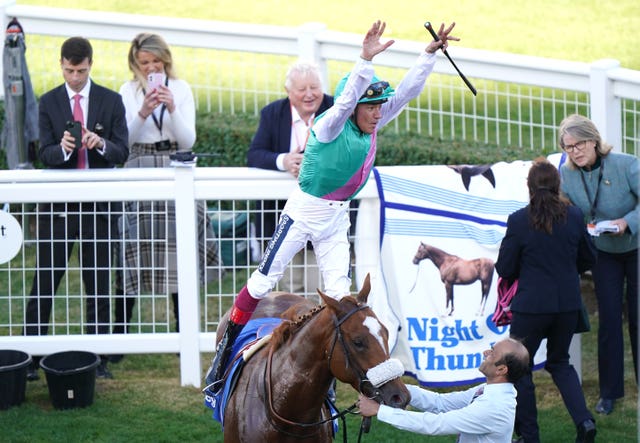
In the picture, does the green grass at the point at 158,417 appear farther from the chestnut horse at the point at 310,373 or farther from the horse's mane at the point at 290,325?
the horse's mane at the point at 290,325

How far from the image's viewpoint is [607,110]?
841cm

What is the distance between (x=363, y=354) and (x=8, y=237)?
3418 mm

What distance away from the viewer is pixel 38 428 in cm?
702

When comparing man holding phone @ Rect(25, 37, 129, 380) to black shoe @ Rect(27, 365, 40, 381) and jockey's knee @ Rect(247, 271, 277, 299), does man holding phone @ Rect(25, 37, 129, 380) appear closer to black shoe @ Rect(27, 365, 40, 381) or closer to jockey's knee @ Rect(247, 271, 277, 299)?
black shoe @ Rect(27, 365, 40, 381)

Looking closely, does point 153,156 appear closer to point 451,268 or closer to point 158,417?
point 158,417

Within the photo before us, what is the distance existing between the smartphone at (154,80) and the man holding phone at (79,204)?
0.22 metres

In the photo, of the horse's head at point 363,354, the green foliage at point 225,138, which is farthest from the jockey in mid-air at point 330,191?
the green foliage at point 225,138

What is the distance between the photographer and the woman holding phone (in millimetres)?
7688

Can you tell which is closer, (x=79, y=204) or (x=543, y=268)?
(x=543, y=268)

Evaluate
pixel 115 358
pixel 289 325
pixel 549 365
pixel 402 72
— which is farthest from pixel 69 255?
pixel 402 72

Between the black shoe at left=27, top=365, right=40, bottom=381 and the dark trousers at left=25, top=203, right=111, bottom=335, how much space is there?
0.24 meters

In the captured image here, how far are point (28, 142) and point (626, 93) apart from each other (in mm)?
4866

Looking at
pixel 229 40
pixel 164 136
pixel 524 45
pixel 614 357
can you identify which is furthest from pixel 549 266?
pixel 524 45

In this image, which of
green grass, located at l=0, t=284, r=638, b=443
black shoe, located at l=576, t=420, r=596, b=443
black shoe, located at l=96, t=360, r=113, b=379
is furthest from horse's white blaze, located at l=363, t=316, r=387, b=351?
black shoe, located at l=96, t=360, r=113, b=379
